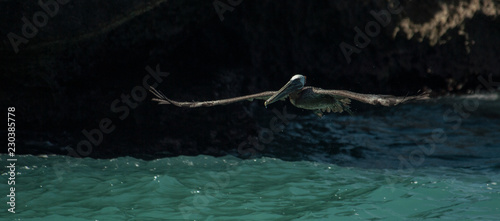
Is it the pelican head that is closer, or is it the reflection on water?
the pelican head

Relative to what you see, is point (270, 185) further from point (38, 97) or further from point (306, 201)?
point (38, 97)

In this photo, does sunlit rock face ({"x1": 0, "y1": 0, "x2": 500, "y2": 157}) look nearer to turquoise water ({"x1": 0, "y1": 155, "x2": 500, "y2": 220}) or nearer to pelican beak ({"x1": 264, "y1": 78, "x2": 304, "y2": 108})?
turquoise water ({"x1": 0, "y1": 155, "x2": 500, "y2": 220})

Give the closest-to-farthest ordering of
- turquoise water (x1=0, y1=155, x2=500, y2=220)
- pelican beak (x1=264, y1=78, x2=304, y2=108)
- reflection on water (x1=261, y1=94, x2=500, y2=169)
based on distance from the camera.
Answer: pelican beak (x1=264, y1=78, x2=304, y2=108) → turquoise water (x1=0, y1=155, x2=500, y2=220) → reflection on water (x1=261, y1=94, x2=500, y2=169)

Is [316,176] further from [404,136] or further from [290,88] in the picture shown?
[290,88]

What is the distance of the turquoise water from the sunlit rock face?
0.49 metres

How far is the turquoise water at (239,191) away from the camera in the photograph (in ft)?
20.3

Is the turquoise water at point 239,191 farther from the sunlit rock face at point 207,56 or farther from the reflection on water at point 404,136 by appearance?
the sunlit rock face at point 207,56

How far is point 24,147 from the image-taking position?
846 centimetres

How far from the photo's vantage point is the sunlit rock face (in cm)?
790

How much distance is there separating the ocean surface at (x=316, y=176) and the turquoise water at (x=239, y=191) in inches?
0.4

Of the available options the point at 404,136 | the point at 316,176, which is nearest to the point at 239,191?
the point at 316,176

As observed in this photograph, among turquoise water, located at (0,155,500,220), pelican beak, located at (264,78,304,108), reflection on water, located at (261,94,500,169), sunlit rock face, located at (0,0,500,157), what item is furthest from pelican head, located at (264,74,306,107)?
sunlit rock face, located at (0,0,500,157)

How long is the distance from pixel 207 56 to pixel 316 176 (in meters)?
2.15

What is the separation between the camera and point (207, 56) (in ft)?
27.3
